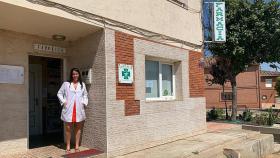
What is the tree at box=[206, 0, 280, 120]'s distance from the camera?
1421cm

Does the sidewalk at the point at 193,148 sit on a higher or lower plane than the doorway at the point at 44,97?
lower

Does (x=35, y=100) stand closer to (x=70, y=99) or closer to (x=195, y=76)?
(x=70, y=99)

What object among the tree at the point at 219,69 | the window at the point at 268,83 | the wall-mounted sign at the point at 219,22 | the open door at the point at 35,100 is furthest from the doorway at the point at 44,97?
the window at the point at 268,83

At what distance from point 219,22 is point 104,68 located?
5301 millimetres

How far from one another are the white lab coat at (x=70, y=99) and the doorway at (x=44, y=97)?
248 centimetres

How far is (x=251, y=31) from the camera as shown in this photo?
46.6ft

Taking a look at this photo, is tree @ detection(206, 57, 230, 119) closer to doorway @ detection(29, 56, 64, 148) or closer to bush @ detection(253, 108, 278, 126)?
bush @ detection(253, 108, 278, 126)

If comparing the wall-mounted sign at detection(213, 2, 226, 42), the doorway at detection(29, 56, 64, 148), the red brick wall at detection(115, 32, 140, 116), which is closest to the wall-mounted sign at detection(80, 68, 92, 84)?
the red brick wall at detection(115, 32, 140, 116)

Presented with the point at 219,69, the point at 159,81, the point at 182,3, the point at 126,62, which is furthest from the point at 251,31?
the point at 126,62

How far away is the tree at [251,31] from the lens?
14.2 meters

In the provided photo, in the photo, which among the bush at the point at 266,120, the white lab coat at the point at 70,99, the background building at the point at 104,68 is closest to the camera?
the background building at the point at 104,68

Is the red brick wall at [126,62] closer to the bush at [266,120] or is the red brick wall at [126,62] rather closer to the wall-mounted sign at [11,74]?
the wall-mounted sign at [11,74]

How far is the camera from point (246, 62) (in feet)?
50.5

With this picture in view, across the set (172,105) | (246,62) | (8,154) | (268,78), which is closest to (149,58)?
(172,105)
